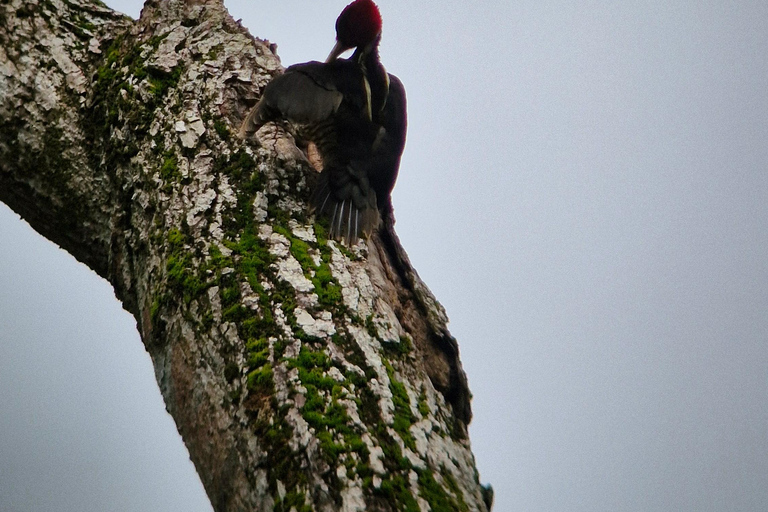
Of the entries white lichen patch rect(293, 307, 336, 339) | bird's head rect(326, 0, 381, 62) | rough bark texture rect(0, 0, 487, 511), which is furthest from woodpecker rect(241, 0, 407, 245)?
white lichen patch rect(293, 307, 336, 339)

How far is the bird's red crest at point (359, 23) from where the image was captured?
9.92 ft

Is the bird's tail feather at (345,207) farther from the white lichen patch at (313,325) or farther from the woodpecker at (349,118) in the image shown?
the white lichen patch at (313,325)

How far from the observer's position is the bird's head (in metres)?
3.02

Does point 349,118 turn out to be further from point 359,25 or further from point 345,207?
point 345,207

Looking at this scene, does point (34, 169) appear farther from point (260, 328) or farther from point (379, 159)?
point (379, 159)

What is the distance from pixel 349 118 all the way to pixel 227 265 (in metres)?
1.38

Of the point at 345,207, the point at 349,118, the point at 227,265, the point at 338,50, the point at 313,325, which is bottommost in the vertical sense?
the point at 313,325

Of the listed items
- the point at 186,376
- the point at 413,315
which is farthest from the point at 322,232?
the point at 186,376

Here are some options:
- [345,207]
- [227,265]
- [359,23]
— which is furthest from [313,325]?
[359,23]

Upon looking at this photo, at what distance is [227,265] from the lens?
1.62m

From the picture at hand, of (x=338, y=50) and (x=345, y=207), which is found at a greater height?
(x=338, y=50)

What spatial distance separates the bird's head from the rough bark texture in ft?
1.83

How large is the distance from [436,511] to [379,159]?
196 cm

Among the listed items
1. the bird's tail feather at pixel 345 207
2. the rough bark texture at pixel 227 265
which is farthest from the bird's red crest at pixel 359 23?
the bird's tail feather at pixel 345 207
